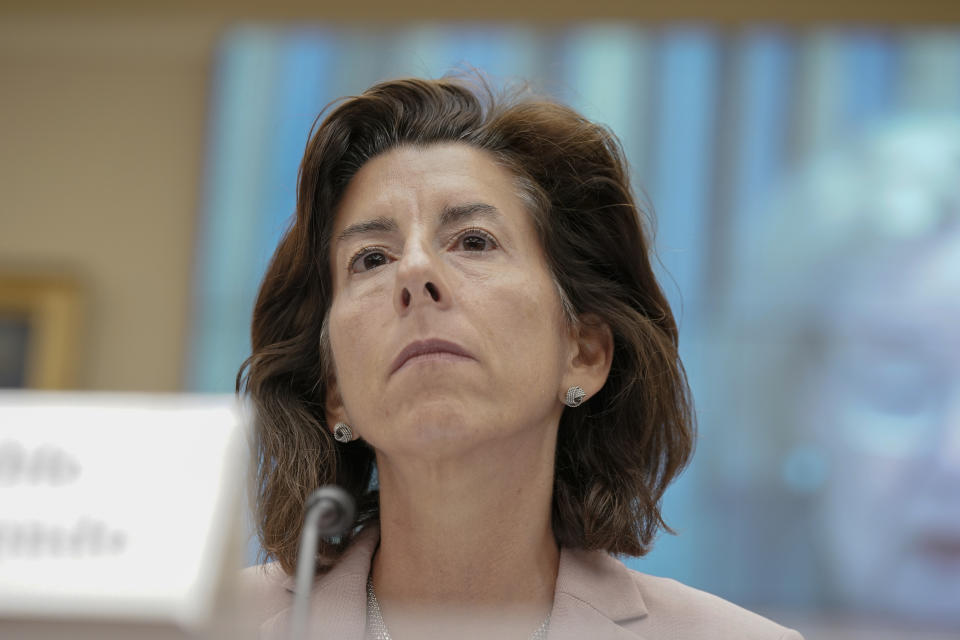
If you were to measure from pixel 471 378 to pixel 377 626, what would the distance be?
404 mm

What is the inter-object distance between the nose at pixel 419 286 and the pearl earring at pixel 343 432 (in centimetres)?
29

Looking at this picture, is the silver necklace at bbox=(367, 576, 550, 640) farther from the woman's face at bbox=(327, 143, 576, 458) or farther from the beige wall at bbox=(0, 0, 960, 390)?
the beige wall at bbox=(0, 0, 960, 390)

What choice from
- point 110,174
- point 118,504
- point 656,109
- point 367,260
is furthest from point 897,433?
point 110,174

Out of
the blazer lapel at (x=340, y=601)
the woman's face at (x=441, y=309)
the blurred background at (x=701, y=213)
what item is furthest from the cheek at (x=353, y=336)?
the blurred background at (x=701, y=213)

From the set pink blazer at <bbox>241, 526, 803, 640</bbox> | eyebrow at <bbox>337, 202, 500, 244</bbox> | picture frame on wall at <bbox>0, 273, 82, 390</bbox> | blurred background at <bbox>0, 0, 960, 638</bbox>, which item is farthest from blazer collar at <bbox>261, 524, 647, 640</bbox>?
picture frame on wall at <bbox>0, 273, 82, 390</bbox>

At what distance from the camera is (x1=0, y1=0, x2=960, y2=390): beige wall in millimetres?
3580

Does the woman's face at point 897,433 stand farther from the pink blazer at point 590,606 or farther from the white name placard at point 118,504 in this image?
the white name placard at point 118,504

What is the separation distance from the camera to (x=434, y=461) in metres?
1.51

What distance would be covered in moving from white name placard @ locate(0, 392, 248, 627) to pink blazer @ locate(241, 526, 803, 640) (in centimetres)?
59

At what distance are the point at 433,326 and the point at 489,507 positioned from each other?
312 millimetres

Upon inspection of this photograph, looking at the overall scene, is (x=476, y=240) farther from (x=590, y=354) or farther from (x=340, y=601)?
(x=340, y=601)

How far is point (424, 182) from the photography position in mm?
1618

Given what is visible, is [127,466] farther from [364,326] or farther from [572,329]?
[572,329]

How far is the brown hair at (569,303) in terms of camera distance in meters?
1.71
